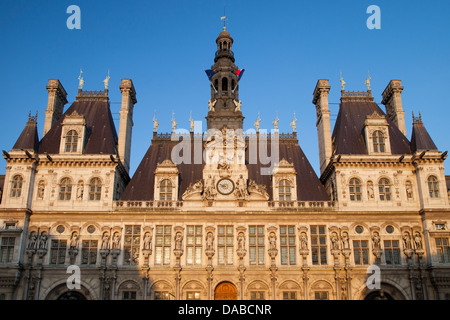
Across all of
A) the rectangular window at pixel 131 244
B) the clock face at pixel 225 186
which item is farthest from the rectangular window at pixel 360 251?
the rectangular window at pixel 131 244

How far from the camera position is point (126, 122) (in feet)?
168

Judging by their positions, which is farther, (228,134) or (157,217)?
(228,134)

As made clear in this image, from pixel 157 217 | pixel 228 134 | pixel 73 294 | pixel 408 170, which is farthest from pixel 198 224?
pixel 408 170

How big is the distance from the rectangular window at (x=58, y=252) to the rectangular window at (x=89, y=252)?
169 cm

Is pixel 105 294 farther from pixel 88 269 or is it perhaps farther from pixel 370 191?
pixel 370 191

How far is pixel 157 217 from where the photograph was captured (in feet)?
144

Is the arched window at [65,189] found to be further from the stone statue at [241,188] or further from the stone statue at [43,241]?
the stone statue at [241,188]

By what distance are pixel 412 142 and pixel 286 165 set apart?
43.0 feet

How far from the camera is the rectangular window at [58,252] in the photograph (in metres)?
42.7

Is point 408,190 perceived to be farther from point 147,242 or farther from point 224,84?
point 147,242

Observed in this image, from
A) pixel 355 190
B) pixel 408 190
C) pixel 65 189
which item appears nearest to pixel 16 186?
pixel 65 189

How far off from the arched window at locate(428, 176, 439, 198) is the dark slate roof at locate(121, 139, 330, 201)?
30.9 feet
